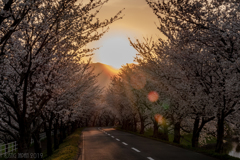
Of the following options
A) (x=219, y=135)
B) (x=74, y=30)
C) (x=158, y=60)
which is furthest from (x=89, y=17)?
(x=158, y=60)

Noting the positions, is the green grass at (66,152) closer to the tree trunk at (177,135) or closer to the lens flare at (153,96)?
the tree trunk at (177,135)

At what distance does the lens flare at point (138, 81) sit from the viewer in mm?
32078

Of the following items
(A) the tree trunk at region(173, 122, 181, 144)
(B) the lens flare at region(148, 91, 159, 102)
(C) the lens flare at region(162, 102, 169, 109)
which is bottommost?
(A) the tree trunk at region(173, 122, 181, 144)

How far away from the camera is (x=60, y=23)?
8180 millimetres

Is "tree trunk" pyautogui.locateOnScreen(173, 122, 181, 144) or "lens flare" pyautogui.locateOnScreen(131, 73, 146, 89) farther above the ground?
"lens flare" pyautogui.locateOnScreen(131, 73, 146, 89)

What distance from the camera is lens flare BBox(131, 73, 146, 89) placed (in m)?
32.1

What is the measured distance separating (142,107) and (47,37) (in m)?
28.2

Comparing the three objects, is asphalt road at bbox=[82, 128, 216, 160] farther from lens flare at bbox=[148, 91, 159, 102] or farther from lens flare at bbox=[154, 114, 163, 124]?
lens flare at bbox=[154, 114, 163, 124]

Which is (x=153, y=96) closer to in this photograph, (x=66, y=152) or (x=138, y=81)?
(x=138, y=81)

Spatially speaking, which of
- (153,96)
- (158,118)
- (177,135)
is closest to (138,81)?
(153,96)

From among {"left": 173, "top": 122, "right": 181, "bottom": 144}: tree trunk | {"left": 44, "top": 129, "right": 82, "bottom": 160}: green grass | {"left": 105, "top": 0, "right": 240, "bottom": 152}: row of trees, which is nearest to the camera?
{"left": 105, "top": 0, "right": 240, "bottom": 152}: row of trees

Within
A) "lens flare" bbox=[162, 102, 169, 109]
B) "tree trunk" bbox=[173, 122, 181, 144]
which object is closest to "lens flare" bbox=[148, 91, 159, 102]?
"lens flare" bbox=[162, 102, 169, 109]

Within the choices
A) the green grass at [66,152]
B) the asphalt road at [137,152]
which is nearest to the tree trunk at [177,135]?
the asphalt road at [137,152]

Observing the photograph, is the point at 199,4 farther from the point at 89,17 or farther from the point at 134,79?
the point at 134,79
